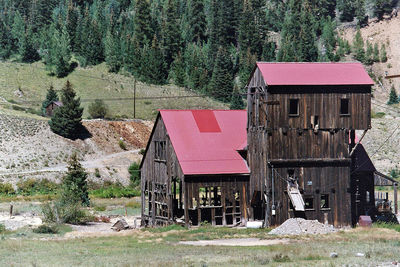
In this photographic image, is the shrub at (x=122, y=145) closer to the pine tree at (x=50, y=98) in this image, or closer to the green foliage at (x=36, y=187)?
the pine tree at (x=50, y=98)

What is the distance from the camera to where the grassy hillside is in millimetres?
127438

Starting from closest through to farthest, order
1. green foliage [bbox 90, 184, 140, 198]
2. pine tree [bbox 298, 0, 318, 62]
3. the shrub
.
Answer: green foliage [bbox 90, 184, 140, 198] → the shrub → pine tree [bbox 298, 0, 318, 62]

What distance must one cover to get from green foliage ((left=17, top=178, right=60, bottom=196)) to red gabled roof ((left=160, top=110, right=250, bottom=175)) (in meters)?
32.2

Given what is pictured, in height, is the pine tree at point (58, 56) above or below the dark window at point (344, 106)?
above

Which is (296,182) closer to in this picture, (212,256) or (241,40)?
(212,256)

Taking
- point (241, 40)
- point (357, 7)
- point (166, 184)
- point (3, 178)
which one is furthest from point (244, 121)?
point (357, 7)

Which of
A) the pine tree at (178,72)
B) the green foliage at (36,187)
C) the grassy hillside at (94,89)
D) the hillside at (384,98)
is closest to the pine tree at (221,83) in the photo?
the grassy hillside at (94,89)

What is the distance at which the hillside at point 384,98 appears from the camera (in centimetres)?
10593

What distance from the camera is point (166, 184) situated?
53.8m

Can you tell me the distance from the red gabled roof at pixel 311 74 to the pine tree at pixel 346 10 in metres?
143

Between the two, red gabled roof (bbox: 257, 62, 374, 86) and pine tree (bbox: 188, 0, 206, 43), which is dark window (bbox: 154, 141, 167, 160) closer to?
red gabled roof (bbox: 257, 62, 374, 86)

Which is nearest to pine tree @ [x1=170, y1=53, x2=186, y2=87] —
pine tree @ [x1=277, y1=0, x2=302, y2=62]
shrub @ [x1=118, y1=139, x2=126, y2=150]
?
pine tree @ [x1=277, y1=0, x2=302, y2=62]

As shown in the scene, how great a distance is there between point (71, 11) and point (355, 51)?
59902 mm

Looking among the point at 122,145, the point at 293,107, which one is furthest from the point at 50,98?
the point at 293,107
